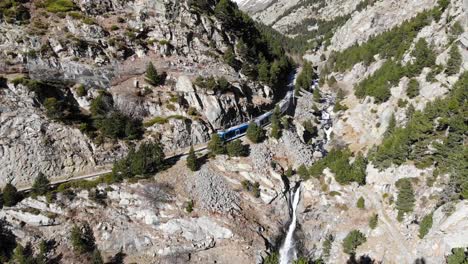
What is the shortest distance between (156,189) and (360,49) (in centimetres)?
8638

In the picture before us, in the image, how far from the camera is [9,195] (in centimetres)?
4941

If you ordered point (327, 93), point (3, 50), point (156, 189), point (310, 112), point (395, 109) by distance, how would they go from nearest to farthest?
point (156, 189)
point (3, 50)
point (395, 109)
point (310, 112)
point (327, 93)

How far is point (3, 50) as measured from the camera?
6303 cm

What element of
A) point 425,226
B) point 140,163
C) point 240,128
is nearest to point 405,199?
point 425,226

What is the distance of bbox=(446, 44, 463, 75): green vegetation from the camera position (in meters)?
64.9

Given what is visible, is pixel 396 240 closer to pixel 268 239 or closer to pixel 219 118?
pixel 268 239

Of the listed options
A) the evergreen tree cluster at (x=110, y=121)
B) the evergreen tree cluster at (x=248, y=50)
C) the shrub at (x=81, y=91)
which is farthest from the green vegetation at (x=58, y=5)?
the evergreen tree cluster at (x=248, y=50)

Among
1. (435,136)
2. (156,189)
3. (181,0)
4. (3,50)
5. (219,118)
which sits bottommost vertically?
(156,189)

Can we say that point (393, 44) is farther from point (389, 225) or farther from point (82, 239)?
point (82, 239)

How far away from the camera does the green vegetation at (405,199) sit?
54.2 metres

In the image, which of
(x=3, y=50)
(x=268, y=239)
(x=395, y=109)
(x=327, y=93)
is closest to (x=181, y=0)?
(x=3, y=50)

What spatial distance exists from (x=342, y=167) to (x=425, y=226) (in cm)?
1720

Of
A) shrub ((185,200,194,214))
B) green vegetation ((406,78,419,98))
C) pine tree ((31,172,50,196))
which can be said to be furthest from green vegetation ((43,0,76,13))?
green vegetation ((406,78,419,98))

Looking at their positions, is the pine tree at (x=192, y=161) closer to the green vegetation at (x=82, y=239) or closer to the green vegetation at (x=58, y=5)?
the green vegetation at (x=82, y=239)
